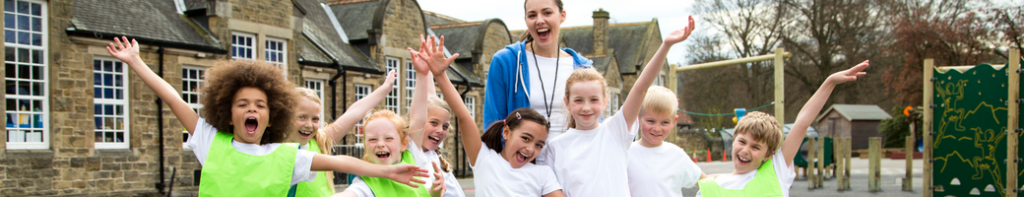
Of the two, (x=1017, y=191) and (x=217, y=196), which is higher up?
(x=217, y=196)

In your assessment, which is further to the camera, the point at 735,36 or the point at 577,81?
the point at 735,36

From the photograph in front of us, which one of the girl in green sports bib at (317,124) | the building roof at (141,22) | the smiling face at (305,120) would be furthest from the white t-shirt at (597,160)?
the building roof at (141,22)

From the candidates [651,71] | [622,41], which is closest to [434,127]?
[651,71]

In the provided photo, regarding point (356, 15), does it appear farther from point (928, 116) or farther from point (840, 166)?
point (928, 116)

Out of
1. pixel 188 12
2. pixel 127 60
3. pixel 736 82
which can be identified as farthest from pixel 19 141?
pixel 736 82

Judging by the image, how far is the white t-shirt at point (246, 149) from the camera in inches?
134

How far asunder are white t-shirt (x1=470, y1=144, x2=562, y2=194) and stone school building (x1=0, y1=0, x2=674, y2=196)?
8155mm

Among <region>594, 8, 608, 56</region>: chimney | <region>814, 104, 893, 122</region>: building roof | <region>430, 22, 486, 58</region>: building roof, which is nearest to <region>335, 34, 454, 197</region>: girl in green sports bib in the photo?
<region>430, 22, 486, 58</region>: building roof

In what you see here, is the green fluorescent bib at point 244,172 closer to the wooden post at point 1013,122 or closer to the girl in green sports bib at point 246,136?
the girl in green sports bib at point 246,136

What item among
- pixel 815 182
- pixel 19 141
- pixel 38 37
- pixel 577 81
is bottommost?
pixel 815 182

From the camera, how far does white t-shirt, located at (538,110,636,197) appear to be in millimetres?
3732

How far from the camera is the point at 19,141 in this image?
12.9 metres

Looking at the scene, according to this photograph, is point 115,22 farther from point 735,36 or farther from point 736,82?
point 736,82

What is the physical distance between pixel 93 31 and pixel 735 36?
28.9m
